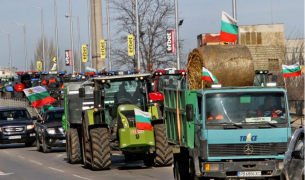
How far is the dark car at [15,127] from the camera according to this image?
34.4 metres

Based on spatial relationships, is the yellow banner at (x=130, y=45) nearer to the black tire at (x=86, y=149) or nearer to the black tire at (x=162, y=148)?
the black tire at (x=86, y=149)

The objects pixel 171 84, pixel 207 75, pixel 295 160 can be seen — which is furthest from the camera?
pixel 171 84

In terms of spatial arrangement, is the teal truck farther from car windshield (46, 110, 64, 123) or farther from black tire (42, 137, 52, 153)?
car windshield (46, 110, 64, 123)

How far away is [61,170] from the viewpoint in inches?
917

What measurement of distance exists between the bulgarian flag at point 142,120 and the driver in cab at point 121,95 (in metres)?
1.00

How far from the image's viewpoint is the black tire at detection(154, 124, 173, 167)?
70.8ft

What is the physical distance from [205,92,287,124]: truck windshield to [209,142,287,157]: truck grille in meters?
0.45

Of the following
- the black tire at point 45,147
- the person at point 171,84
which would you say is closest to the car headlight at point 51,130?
the black tire at point 45,147

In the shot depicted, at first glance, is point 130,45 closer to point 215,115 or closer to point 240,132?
point 215,115

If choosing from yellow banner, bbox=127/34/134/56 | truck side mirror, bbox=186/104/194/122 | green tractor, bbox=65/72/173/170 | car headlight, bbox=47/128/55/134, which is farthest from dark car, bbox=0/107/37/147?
truck side mirror, bbox=186/104/194/122

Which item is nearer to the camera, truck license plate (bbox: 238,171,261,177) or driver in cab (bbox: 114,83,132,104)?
truck license plate (bbox: 238,171,261,177)

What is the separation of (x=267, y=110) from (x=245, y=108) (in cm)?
44

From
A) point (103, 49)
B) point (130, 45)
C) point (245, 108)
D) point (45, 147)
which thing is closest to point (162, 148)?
point (245, 108)

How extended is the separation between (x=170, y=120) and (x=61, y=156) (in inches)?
521
